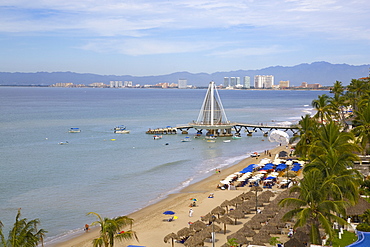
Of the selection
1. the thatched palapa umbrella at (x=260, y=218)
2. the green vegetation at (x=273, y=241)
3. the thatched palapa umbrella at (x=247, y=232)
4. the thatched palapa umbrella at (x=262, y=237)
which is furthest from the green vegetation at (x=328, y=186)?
the thatched palapa umbrella at (x=260, y=218)

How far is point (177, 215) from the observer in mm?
31016

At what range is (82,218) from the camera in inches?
1226

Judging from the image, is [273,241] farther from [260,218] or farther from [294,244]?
[260,218]

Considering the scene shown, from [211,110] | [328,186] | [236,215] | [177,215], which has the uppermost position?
[328,186]

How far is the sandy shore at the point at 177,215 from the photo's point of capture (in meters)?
26.1

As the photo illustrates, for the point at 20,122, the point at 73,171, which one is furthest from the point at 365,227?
the point at 20,122

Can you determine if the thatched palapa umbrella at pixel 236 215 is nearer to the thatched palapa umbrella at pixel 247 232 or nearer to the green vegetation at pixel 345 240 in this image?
the thatched palapa umbrella at pixel 247 232

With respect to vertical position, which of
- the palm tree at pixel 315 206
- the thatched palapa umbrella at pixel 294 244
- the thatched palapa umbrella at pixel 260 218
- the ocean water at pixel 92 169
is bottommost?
the ocean water at pixel 92 169

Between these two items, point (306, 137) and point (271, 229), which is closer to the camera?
point (271, 229)

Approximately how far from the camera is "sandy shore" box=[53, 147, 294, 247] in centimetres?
2608

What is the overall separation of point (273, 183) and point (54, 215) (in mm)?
18801

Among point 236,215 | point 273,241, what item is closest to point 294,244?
point 273,241

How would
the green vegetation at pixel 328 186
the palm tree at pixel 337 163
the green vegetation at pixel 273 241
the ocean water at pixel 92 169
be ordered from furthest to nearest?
the ocean water at pixel 92 169, the green vegetation at pixel 273 241, the palm tree at pixel 337 163, the green vegetation at pixel 328 186

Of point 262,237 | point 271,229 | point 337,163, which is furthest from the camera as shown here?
point 271,229
